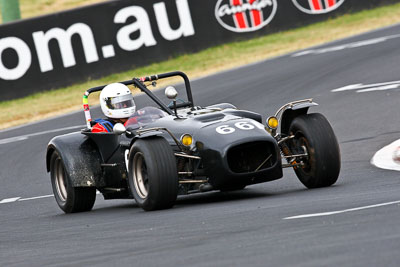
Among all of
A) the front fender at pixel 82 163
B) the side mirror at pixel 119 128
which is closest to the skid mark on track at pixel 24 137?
the front fender at pixel 82 163

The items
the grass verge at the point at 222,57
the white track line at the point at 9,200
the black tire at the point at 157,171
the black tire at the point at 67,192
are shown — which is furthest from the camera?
the grass verge at the point at 222,57

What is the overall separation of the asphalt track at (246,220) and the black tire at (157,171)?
0.12 m

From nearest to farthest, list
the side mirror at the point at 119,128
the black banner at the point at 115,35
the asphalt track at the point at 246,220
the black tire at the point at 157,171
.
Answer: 1. the asphalt track at the point at 246,220
2. the black tire at the point at 157,171
3. the side mirror at the point at 119,128
4. the black banner at the point at 115,35

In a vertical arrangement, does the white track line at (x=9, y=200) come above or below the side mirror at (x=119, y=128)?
below

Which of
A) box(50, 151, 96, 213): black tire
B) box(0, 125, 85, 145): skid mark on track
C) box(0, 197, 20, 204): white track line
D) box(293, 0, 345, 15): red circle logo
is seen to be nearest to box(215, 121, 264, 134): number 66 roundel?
box(50, 151, 96, 213): black tire

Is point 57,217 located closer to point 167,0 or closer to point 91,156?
point 91,156

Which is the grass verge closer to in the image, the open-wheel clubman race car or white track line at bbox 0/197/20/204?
white track line at bbox 0/197/20/204

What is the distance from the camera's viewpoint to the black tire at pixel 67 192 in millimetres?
10867

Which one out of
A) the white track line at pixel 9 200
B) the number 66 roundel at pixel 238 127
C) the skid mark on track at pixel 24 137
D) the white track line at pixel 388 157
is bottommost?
the white track line at pixel 388 157

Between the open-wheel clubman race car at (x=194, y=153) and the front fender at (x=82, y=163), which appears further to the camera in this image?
the front fender at (x=82, y=163)

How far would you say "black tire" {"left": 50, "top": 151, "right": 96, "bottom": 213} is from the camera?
10.9 meters

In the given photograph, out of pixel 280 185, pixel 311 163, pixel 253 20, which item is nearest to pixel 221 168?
pixel 311 163

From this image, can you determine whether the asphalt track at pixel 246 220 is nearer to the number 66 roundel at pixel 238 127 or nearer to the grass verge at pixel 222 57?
the number 66 roundel at pixel 238 127

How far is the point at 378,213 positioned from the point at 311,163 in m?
2.65
